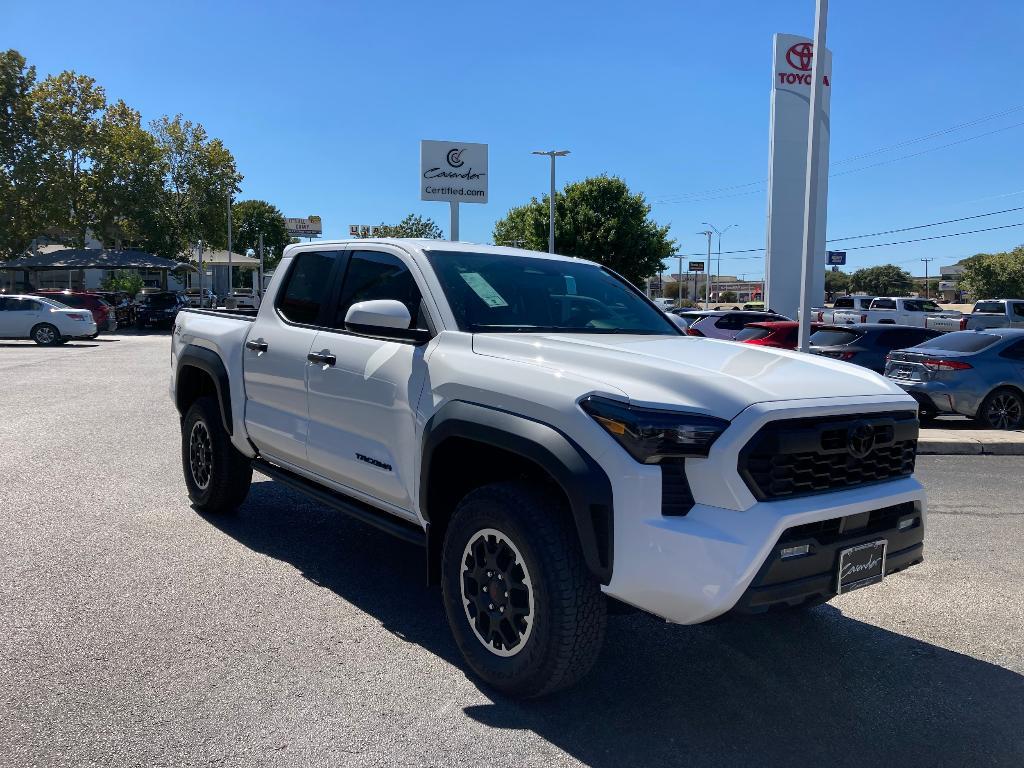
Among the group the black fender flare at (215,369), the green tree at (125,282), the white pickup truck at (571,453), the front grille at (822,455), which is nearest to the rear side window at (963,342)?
the white pickup truck at (571,453)

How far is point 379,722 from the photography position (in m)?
3.28

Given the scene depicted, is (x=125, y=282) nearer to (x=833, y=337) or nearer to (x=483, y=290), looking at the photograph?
(x=833, y=337)

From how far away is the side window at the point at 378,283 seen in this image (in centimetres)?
433

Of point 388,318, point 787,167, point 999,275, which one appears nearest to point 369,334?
point 388,318

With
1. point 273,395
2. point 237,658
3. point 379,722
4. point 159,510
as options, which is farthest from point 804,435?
point 159,510

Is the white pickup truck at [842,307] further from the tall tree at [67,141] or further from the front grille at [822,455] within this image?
the tall tree at [67,141]

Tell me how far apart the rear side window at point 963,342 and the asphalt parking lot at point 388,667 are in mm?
6025

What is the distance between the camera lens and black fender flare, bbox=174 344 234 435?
5.70 meters

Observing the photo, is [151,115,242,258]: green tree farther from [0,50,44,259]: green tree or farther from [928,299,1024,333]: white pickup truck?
[928,299,1024,333]: white pickup truck

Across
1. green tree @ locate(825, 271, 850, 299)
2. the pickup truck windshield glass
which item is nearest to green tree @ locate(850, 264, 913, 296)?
green tree @ locate(825, 271, 850, 299)

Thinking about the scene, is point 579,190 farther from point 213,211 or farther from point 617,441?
point 617,441

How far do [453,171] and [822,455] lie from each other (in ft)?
116

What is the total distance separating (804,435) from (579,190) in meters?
50.4

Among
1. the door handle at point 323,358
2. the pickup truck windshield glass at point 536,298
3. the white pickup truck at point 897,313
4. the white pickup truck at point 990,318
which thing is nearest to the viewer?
the pickup truck windshield glass at point 536,298
